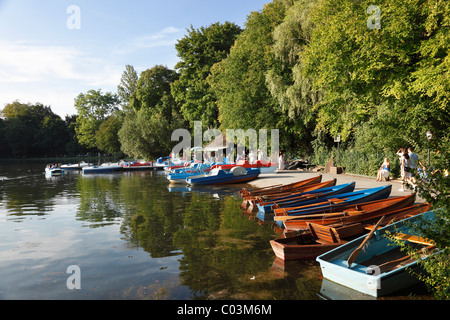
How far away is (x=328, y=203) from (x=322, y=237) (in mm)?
3100

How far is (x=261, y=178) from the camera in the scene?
23.8 m

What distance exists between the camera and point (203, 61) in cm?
4578

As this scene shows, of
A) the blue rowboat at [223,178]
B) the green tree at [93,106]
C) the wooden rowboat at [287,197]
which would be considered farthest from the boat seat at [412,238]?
the green tree at [93,106]

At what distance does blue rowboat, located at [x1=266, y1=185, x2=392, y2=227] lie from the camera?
993 cm

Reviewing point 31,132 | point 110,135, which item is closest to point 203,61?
point 110,135

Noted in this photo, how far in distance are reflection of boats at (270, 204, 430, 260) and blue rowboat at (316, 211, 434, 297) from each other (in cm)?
84

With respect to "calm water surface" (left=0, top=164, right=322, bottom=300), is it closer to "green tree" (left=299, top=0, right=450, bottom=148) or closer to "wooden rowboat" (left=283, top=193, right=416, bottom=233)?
"wooden rowboat" (left=283, top=193, right=416, bottom=233)

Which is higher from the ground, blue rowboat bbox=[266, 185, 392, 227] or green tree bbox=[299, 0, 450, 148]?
green tree bbox=[299, 0, 450, 148]

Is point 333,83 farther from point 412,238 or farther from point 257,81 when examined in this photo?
point 412,238

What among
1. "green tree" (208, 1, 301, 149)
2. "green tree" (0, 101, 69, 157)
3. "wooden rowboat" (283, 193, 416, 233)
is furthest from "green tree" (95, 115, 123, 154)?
"wooden rowboat" (283, 193, 416, 233)

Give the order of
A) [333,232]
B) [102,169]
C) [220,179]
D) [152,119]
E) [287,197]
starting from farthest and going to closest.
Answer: [152,119] → [102,169] → [220,179] → [287,197] → [333,232]

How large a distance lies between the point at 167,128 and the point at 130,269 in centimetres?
4406

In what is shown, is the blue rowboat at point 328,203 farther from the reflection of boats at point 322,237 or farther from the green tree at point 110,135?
the green tree at point 110,135
